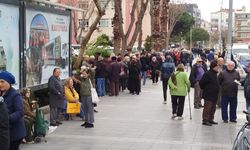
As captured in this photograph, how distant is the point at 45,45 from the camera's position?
1401 cm

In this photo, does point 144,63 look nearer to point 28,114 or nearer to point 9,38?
point 9,38

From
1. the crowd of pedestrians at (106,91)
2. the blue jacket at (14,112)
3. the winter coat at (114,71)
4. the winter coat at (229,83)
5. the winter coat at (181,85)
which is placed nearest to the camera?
the blue jacket at (14,112)

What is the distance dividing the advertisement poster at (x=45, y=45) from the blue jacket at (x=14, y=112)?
602 centimetres

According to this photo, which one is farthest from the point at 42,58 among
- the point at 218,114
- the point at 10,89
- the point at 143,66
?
the point at 143,66

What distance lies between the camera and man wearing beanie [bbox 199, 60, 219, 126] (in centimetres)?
1316

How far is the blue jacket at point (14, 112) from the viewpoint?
263 inches

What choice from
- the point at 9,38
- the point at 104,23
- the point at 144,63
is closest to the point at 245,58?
the point at 144,63

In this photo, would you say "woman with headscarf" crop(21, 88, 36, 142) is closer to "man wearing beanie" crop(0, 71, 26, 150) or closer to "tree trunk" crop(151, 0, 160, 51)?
"man wearing beanie" crop(0, 71, 26, 150)

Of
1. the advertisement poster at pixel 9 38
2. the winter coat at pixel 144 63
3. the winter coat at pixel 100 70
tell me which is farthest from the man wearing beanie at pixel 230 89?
the winter coat at pixel 144 63

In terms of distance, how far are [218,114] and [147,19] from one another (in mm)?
74010

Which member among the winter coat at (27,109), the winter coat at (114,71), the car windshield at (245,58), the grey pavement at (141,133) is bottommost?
the grey pavement at (141,133)

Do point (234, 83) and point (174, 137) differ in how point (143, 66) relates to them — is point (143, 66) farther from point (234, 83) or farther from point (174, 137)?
point (174, 137)

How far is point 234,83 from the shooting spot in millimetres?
13445

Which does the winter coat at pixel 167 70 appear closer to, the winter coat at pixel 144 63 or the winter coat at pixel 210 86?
the winter coat at pixel 210 86
